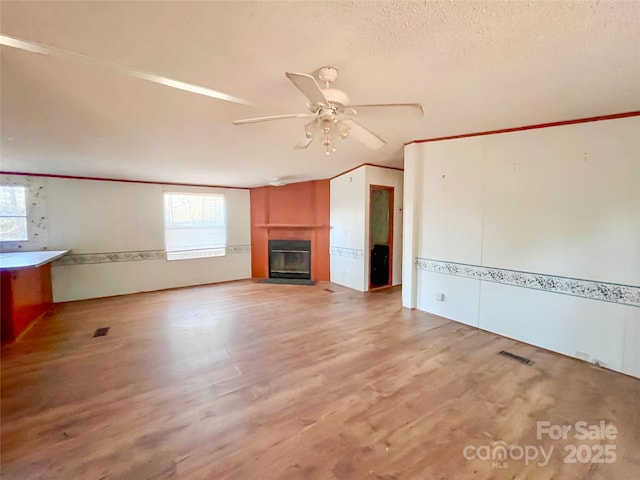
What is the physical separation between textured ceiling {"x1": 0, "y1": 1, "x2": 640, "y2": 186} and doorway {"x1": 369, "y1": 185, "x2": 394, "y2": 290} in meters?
2.64

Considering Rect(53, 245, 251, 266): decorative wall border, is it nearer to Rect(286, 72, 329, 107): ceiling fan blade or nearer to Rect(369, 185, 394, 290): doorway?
Rect(369, 185, 394, 290): doorway

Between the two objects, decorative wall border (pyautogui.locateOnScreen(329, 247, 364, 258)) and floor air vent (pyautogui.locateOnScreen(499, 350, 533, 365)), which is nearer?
floor air vent (pyautogui.locateOnScreen(499, 350, 533, 365))

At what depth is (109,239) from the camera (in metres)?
5.07

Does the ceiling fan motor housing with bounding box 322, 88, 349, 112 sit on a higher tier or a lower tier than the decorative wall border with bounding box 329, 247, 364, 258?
higher

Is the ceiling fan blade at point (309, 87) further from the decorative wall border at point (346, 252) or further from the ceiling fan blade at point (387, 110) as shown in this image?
the decorative wall border at point (346, 252)

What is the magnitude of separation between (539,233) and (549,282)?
510 mm

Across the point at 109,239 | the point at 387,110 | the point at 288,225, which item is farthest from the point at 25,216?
the point at 387,110

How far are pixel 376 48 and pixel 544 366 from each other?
3.03m

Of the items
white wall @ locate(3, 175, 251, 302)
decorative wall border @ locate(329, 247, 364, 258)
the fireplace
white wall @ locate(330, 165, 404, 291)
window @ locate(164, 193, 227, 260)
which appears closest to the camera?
white wall @ locate(3, 175, 251, 302)

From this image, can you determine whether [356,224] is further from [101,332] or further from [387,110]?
[101,332]

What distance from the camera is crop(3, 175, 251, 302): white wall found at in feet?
15.2

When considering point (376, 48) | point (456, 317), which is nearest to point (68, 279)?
point (376, 48)

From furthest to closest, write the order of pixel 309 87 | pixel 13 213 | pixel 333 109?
pixel 13 213 → pixel 333 109 → pixel 309 87

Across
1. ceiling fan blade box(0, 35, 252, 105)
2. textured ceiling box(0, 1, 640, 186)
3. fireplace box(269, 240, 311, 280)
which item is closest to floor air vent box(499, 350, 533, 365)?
textured ceiling box(0, 1, 640, 186)
